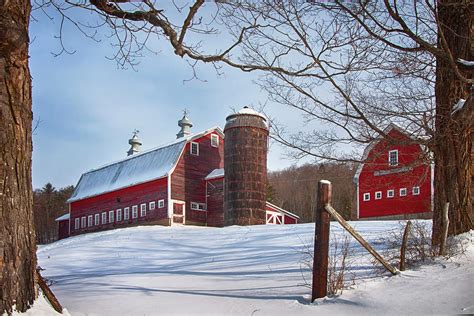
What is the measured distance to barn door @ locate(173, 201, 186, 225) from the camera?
89.8ft

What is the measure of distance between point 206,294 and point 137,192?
80.9ft

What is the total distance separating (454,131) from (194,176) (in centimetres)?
2262

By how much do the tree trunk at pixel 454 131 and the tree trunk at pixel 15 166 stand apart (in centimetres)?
483

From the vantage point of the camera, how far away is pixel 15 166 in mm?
4340

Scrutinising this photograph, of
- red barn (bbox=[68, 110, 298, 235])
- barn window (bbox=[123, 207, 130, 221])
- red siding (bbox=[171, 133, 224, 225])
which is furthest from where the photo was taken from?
barn window (bbox=[123, 207, 130, 221])

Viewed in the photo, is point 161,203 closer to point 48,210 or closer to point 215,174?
point 215,174

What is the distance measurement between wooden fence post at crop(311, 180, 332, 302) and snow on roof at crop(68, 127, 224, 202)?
75.0ft

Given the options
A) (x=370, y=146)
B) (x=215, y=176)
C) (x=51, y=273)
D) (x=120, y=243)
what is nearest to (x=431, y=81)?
(x=370, y=146)

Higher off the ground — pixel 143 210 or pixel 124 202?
pixel 124 202

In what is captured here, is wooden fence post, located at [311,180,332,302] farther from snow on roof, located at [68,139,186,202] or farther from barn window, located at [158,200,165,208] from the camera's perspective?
barn window, located at [158,200,165,208]

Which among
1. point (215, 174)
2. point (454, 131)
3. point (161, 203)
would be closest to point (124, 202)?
point (161, 203)

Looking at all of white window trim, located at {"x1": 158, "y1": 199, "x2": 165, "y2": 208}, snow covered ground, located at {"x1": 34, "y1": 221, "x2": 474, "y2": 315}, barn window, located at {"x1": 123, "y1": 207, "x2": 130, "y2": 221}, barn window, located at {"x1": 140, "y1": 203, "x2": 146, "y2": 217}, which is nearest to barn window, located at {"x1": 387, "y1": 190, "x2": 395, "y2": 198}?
white window trim, located at {"x1": 158, "y1": 199, "x2": 165, "y2": 208}

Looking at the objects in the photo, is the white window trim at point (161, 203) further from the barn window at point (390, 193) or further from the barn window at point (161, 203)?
the barn window at point (390, 193)

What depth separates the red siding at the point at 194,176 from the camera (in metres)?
27.9
